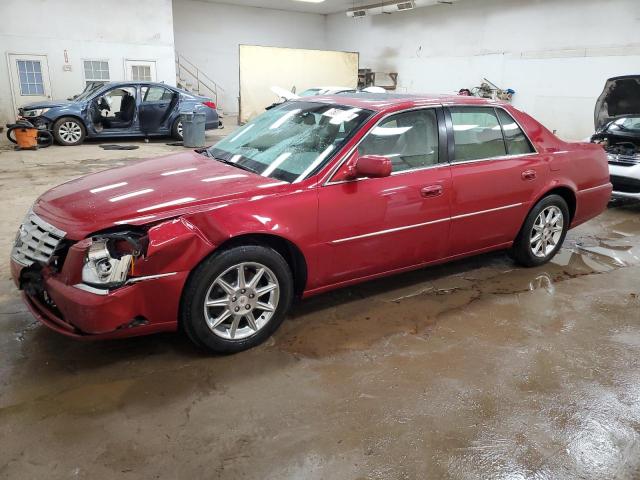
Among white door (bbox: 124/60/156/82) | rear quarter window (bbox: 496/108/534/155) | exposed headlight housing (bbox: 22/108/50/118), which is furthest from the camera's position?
white door (bbox: 124/60/156/82)

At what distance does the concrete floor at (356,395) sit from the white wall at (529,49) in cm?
1116

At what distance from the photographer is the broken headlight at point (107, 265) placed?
2.38 m

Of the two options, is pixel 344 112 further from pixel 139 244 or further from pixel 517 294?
pixel 517 294

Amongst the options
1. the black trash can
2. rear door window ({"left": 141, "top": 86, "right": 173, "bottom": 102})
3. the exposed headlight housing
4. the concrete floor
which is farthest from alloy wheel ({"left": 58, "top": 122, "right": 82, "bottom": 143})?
the concrete floor

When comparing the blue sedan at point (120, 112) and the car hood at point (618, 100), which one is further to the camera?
the blue sedan at point (120, 112)

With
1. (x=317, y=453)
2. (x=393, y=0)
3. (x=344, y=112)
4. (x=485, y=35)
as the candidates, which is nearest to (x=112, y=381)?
(x=317, y=453)

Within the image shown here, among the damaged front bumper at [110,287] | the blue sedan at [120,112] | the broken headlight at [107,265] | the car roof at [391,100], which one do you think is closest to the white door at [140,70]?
the blue sedan at [120,112]

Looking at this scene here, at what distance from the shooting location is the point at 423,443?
219cm

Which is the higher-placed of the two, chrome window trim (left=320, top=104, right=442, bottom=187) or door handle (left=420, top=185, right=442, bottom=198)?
chrome window trim (left=320, top=104, right=442, bottom=187)

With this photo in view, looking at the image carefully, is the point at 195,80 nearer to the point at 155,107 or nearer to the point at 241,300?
the point at 155,107

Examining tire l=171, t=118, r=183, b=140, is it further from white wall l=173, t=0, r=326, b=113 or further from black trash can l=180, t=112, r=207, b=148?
white wall l=173, t=0, r=326, b=113

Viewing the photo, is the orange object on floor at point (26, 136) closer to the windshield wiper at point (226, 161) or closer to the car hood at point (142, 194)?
the windshield wiper at point (226, 161)

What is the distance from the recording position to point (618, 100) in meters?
7.31

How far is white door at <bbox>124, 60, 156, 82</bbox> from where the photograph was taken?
48.1 ft
